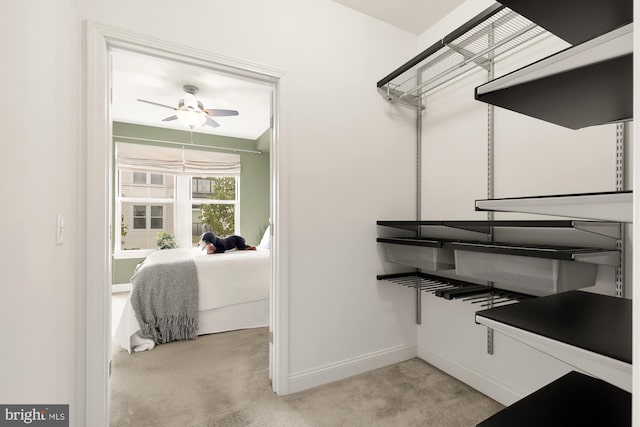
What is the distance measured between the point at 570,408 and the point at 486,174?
133cm

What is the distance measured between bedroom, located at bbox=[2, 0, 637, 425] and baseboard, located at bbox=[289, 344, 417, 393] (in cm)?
1

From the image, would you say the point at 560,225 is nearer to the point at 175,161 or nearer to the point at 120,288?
the point at 175,161

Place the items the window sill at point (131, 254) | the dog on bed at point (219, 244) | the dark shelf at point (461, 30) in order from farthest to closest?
the window sill at point (131, 254) → the dog on bed at point (219, 244) → the dark shelf at point (461, 30)

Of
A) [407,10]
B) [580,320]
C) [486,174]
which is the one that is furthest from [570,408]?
[407,10]

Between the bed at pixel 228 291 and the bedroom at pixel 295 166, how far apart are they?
1235 mm

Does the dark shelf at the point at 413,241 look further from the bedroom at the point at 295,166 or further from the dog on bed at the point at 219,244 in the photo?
the dog on bed at the point at 219,244

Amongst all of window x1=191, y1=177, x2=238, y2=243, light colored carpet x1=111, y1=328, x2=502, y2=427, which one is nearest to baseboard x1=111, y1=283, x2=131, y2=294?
window x1=191, y1=177, x2=238, y2=243

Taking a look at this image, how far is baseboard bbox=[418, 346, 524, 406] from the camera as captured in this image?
5.80ft

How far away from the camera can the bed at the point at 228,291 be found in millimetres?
2971

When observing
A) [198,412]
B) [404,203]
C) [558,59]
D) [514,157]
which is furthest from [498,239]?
[198,412]

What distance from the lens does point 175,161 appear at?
16.8ft

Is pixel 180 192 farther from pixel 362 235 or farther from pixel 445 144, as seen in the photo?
pixel 445 144

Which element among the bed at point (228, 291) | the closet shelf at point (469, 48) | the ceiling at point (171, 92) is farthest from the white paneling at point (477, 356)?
the ceiling at point (171, 92)

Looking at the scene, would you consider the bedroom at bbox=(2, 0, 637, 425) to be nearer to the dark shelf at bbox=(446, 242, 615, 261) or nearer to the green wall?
the dark shelf at bbox=(446, 242, 615, 261)
